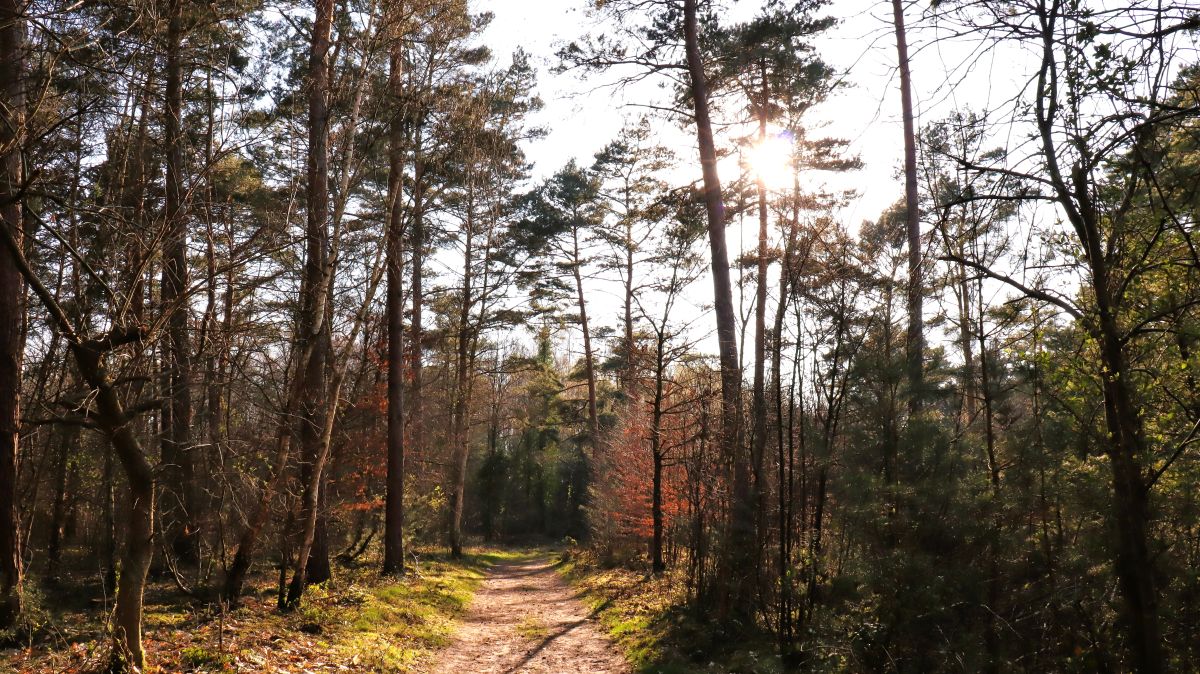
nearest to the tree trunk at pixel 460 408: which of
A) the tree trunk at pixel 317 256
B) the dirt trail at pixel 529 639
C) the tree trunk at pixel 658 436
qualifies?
the dirt trail at pixel 529 639

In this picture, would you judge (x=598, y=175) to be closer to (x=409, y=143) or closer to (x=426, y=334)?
(x=426, y=334)

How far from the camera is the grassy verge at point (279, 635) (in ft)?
21.2

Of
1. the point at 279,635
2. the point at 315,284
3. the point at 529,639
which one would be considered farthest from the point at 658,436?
the point at 279,635

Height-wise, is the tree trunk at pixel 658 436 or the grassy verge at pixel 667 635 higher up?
the tree trunk at pixel 658 436

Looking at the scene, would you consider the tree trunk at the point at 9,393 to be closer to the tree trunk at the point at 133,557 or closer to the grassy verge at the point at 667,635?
the tree trunk at the point at 133,557

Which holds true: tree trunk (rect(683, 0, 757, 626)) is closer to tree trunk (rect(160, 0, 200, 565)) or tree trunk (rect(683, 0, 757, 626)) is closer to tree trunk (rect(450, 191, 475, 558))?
tree trunk (rect(160, 0, 200, 565))

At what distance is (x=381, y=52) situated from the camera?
11.3 m

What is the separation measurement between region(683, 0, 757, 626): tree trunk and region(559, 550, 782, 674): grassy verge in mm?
653

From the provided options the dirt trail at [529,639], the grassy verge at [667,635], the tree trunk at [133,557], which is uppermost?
the tree trunk at [133,557]

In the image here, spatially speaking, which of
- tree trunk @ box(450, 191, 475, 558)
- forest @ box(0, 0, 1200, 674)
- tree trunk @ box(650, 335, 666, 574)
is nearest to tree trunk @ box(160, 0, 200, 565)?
forest @ box(0, 0, 1200, 674)

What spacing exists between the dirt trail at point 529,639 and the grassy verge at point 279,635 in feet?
1.33

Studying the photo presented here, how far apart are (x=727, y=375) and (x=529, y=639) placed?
4.89 metres

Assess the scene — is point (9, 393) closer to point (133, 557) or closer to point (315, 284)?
point (133, 557)

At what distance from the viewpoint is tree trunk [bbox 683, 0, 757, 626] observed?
30.7 feet
